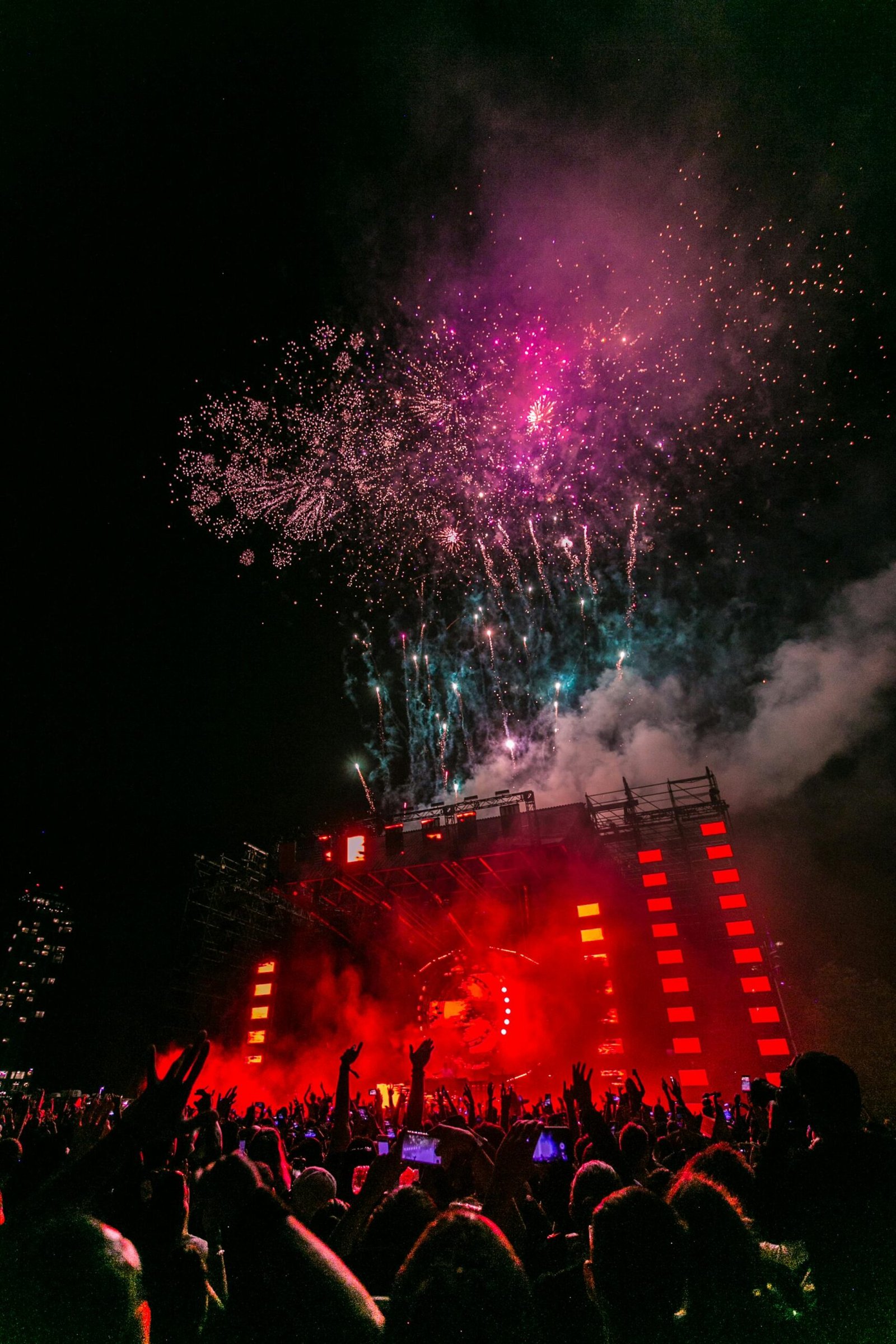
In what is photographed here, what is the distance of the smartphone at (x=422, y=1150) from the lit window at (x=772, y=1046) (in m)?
22.8

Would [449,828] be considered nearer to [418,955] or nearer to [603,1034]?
[418,955]

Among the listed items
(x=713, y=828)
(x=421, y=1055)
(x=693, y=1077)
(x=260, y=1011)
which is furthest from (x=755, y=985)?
(x=421, y=1055)

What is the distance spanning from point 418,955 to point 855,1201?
2610 cm

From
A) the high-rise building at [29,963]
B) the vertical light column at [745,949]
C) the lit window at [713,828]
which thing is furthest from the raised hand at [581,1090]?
the high-rise building at [29,963]

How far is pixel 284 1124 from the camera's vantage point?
9.84 m

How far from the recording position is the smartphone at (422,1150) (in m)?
4.03

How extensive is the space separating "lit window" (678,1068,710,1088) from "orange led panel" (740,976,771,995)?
3.39m

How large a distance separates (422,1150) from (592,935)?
2142cm

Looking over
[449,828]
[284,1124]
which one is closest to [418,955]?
[449,828]

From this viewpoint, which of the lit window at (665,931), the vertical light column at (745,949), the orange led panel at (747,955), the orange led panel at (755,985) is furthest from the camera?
the lit window at (665,931)

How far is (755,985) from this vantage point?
906 inches

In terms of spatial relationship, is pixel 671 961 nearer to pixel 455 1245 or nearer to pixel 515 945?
pixel 515 945

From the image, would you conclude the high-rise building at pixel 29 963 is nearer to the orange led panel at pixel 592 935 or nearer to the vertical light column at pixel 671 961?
the orange led panel at pixel 592 935

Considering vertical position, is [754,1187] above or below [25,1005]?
below
